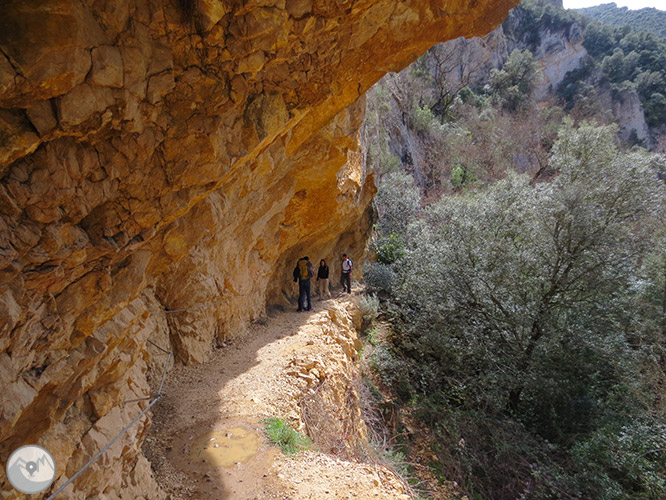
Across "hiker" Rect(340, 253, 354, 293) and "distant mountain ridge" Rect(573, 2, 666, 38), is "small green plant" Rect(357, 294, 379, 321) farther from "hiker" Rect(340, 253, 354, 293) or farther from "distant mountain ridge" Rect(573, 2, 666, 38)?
"distant mountain ridge" Rect(573, 2, 666, 38)

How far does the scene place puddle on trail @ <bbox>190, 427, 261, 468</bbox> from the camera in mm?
3861

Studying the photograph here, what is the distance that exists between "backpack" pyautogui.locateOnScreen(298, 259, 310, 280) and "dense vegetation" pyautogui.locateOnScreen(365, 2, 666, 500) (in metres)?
3.03

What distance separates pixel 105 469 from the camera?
8.70 ft

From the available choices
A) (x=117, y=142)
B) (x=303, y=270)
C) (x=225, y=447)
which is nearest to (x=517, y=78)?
(x=303, y=270)

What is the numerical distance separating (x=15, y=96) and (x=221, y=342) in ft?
17.3

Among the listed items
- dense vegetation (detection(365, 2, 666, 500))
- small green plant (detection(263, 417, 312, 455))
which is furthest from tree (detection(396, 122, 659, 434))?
small green plant (detection(263, 417, 312, 455))

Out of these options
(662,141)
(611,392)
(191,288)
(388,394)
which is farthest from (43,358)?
(662,141)

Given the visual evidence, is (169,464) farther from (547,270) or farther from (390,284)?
(390,284)

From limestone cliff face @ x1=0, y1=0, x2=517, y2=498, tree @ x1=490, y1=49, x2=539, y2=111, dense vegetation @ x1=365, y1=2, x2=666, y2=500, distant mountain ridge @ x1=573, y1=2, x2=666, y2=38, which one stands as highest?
distant mountain ridge @ x1=573, y1=2, x2=666, y2=38

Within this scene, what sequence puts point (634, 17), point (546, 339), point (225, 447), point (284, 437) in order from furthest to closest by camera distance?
1. point (634, 17)
2. point (546, 339)
3. point (284, 437)
4. point (225, 447)

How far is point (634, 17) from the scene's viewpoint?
4844 centimetres

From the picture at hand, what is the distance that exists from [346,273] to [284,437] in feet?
23.0

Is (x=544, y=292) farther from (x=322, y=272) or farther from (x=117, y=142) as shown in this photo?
(x=117, y=142)

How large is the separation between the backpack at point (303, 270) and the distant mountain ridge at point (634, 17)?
1975 inches
